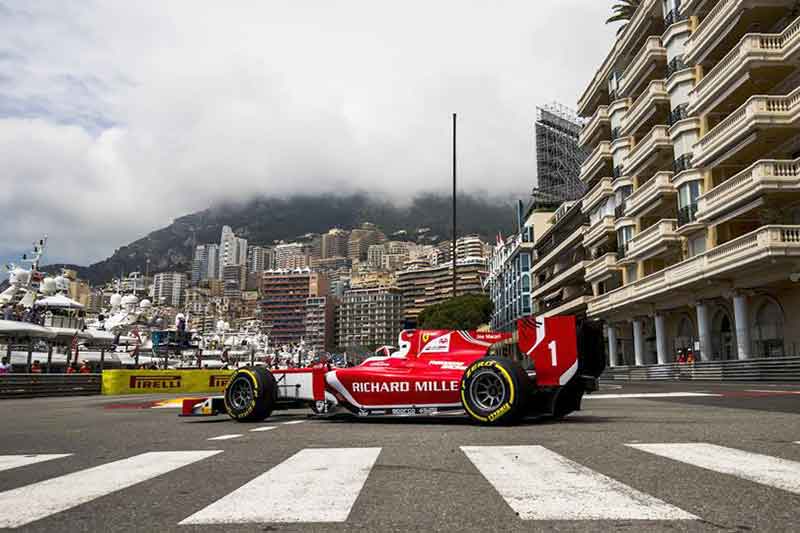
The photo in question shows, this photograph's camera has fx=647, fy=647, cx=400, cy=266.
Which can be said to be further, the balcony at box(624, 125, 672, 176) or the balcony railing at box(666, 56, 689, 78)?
the balcony at box(624, 125, 672, 176)

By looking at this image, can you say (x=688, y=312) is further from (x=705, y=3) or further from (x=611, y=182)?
(x=705, y=3)

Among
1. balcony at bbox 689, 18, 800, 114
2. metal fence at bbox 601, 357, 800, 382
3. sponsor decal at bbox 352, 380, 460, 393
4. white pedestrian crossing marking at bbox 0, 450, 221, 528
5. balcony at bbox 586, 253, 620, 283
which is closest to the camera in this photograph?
white pedestrian crossing marking at bbox 0, 450, 221, 528

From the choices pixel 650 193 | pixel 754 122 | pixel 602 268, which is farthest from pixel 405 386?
pixel 602 268

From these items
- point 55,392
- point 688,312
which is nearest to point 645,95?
point 688,312

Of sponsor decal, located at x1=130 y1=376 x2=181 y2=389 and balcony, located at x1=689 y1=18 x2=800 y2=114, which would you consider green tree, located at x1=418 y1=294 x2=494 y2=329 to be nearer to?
balcony, located at x1=689 y1=18 x2=800 y2=114

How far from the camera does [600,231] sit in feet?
168

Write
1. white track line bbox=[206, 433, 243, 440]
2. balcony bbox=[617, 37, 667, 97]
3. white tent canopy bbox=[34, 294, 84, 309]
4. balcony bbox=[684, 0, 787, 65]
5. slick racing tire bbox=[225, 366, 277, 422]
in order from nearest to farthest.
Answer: white track line bbox=[206, 433, 243, 440] < slick racing tire bbox=[225, 366, 277, 422] < balcony bbox=[684, 0, 787, 65] < balcony bbox=[617, 37, 667, 97] < white tent canopy bbox=[34, 294, 84, 309]

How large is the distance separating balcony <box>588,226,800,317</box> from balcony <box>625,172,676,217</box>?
4835mm

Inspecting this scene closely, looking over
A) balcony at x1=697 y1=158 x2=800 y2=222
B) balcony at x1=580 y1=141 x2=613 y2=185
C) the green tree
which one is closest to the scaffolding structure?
the green tree

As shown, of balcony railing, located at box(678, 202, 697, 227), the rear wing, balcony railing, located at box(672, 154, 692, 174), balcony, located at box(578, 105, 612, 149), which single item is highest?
balcony, located at box(578, 105, 612, 149)

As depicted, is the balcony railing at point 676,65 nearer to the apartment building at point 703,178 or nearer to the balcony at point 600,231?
the apartment building at point 703,178

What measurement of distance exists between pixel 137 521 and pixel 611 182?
166ft

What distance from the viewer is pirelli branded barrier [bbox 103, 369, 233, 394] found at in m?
26.4

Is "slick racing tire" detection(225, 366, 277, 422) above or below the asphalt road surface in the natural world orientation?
above
